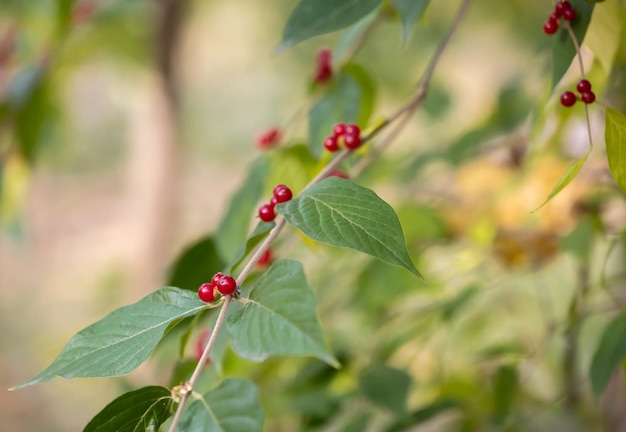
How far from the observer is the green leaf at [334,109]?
484 mm

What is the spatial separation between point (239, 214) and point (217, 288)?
18 centimetres

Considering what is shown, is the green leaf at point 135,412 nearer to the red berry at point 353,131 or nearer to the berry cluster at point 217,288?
the berry cluster at point 217,288

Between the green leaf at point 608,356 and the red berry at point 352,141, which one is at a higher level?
the red berry at point 352,141

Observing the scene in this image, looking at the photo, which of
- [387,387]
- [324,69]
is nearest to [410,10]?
[324,69]

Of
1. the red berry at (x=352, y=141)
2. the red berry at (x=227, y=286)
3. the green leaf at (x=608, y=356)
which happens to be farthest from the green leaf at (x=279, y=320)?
the green leaf at (x=608, y=356)

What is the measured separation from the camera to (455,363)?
0.97 meters

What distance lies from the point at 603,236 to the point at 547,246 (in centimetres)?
20

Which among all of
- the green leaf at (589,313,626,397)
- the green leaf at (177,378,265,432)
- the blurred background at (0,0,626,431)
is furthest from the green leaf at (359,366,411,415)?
the green leaf at (177,378,265,432)

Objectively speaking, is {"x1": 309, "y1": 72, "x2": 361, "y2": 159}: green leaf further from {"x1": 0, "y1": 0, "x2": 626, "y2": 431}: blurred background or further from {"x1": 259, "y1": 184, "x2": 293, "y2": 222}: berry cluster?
{"x1": 259, "y1": 184, "x2": 293, "y2": 222}: berry cluster

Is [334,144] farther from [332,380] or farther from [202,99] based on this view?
[202,99]

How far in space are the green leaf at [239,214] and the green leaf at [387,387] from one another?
0.17 metres

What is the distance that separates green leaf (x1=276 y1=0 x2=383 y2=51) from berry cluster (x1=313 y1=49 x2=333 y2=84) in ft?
0.49

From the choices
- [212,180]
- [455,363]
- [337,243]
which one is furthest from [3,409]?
[337,243]

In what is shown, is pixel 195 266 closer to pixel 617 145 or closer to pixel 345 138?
pixel 345 138
